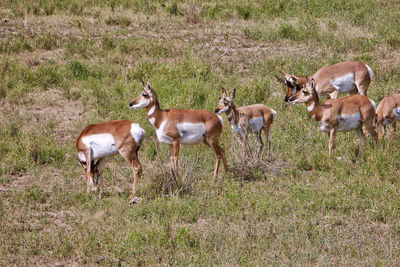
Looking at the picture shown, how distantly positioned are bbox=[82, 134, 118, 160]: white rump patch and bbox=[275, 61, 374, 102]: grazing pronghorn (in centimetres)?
446

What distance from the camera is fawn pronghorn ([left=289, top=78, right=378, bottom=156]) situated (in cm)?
998

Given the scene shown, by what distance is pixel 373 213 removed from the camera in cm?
794

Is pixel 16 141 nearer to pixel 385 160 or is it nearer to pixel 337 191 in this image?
pixel 337 191

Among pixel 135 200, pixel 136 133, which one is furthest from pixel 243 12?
pixel 135 200

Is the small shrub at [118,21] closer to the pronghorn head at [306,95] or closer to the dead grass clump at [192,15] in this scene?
the dead grass clump at [192,15]

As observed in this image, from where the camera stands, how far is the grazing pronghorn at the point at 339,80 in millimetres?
12070

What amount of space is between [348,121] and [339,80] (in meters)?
2.27

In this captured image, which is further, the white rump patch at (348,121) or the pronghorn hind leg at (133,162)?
the white rump patch at (348,121)

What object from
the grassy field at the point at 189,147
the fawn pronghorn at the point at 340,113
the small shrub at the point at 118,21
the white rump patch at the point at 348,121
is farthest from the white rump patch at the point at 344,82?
the small shrub at the point at 118,21

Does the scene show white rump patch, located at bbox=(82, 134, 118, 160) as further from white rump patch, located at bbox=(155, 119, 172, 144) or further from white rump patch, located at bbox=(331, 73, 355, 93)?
white rump patch, located at bbox=(331, 73, 355, 93)

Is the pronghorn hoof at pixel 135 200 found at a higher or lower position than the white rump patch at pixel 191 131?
lower

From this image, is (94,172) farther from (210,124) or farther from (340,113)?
(340,113)

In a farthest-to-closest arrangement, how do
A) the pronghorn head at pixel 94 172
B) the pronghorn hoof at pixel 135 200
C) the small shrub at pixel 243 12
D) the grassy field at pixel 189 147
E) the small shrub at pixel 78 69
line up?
the small shrub at pixel 243 12, the small shrub at pixel 78 69, the pronghorn head at pixel 94 172, the pronghorn hoof at pixel 135 200, the grassy field at pixel 189 147

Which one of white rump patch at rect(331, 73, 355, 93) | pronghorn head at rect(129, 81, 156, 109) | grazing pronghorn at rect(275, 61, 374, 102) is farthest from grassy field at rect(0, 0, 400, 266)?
pronghorn head at rect(129, 81, 156, 109)
